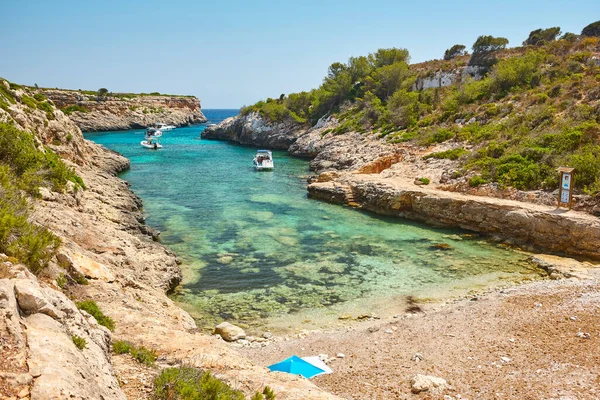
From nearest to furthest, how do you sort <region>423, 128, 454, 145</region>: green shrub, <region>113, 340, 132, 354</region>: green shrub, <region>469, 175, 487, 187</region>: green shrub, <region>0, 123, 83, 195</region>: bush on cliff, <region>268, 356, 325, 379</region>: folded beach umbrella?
<region>113, 340, 132, 354</region>: green shrub
<region>268, 356, 325, 379</region>: folded beach umbrella
<region>0, 123, 83, 195</region>: bush on cliff
<region>469, 175, 487, 187</region>: green shrub
<region>423, 128, 454, 145</region>: green shrub

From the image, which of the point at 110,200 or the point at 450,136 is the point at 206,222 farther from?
the point at 450,136

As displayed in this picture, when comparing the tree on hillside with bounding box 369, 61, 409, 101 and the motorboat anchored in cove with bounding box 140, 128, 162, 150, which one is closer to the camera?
the tree on hillside with bounding box 369, 61, 409, 101

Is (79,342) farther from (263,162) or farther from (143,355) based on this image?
(263,162)

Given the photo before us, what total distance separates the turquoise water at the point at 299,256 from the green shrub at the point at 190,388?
818 centimetres

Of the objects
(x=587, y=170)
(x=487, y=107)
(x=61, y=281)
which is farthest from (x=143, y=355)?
(x=487, y=107)

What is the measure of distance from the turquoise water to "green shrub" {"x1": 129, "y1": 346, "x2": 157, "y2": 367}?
670cm

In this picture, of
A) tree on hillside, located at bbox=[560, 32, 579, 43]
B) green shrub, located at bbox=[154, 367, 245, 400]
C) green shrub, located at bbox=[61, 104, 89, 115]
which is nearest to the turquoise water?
green shrub, located at bbox=[154, 367, 245, 400]

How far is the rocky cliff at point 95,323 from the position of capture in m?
4.97

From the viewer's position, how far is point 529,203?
78.1 ft

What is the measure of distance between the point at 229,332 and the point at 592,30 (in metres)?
67.9

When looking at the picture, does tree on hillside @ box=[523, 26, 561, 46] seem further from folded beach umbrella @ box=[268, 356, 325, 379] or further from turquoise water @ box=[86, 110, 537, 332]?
folded beach umbrella @ box=[268, 356, 325, 379]

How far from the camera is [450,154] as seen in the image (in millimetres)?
33094

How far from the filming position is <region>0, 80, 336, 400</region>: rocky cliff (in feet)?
16.3

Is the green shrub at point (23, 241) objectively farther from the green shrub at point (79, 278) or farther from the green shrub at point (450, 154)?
the green shrub at point (450, 154)
